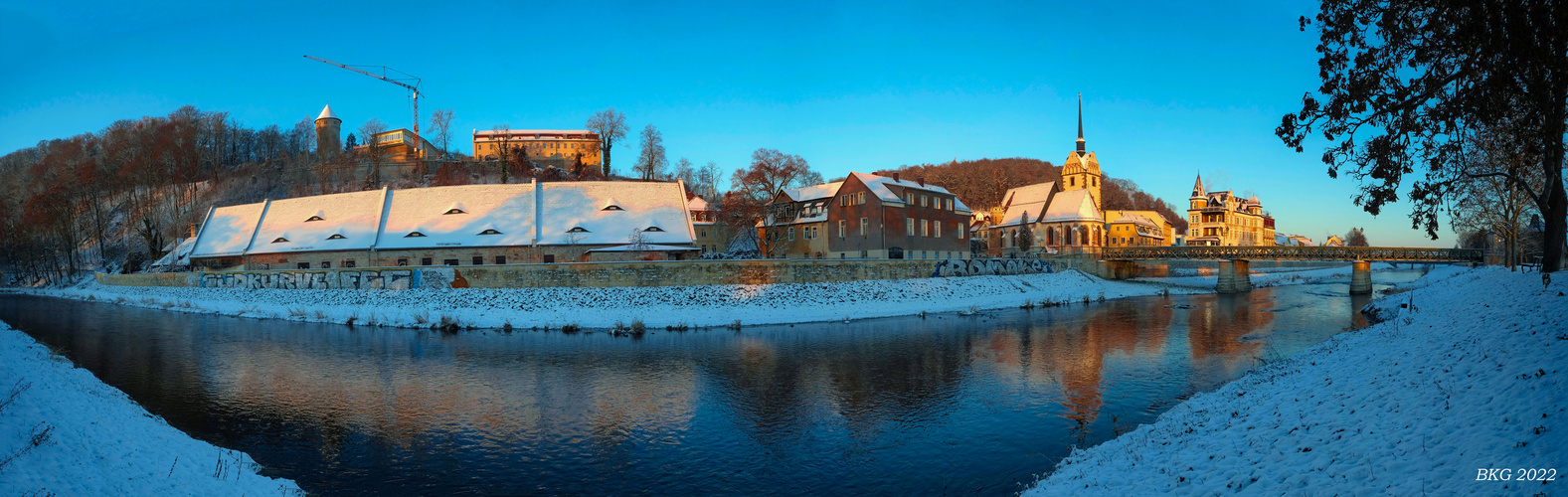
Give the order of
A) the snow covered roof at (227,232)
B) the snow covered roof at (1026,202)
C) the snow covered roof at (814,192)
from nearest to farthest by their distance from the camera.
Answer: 1. the snow covered roof at (227,232)
2. the snow covered roof at (814,192)
3. the snow covered roof at (1026,202)

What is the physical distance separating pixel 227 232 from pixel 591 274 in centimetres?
4143

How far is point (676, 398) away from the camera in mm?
17578

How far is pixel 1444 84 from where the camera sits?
34.3 ft

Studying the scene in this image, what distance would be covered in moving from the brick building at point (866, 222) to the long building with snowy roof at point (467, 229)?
38.7 feet

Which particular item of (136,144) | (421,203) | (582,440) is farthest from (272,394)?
(136,144)

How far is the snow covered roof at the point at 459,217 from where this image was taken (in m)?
47.3

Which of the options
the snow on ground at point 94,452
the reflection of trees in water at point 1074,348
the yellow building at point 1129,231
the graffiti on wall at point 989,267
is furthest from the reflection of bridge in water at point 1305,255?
the snow on ground at point 94,452

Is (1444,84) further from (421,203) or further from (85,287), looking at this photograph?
(85,287)

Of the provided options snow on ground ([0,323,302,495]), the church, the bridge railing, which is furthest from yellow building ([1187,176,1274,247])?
snow on ground ([0,323,302,495])

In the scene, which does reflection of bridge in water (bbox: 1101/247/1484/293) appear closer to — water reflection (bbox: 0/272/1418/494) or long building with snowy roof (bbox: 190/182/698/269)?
water reflection (bbox: 0/272/1418/494)

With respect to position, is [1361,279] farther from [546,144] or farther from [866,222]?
[546,144]

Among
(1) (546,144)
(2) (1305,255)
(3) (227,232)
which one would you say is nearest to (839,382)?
(2) (1305,255)

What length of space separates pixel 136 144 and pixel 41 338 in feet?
230
